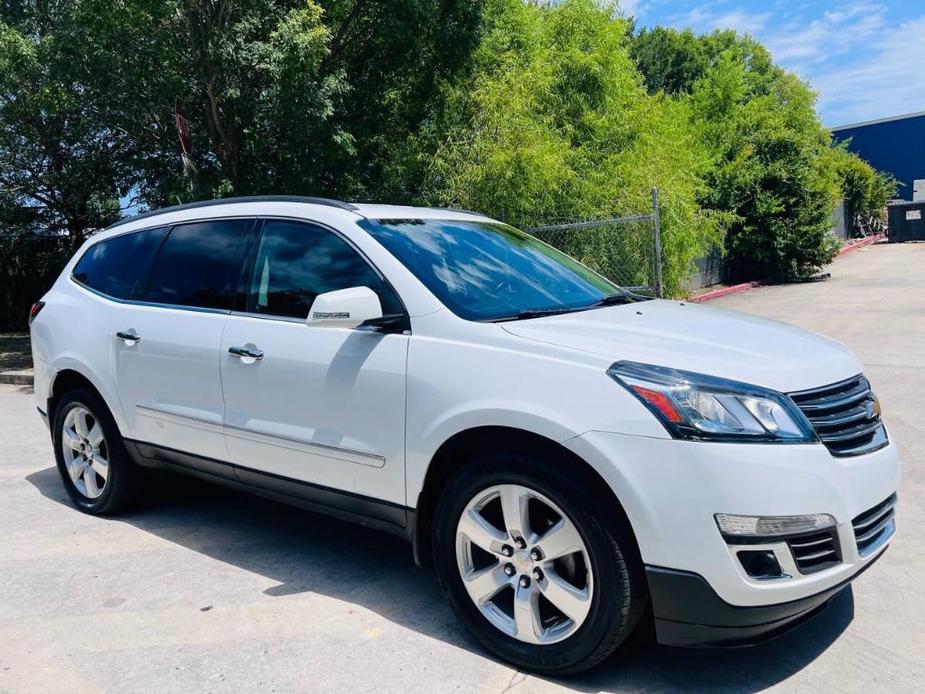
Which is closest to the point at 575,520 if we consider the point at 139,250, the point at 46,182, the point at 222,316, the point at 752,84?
the point at 222,316

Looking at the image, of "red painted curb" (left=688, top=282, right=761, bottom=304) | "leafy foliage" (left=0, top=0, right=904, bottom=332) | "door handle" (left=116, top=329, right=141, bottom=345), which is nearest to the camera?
"door handle" (left=116, top=329, right=141, bottom=345)

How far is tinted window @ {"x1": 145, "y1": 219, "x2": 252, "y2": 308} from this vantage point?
13.8ft

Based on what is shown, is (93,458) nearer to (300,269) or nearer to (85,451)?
(85,451)

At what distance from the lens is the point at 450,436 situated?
3.11 m

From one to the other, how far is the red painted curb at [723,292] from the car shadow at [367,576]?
13.4m

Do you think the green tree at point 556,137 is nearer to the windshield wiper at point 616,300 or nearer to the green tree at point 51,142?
the green tree at point 51,142

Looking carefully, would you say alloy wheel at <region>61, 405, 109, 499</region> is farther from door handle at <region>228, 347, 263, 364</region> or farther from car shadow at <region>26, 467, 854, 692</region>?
door handle at <region>228, 347, 263, 364</region>

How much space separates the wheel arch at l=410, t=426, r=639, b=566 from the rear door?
1274mm

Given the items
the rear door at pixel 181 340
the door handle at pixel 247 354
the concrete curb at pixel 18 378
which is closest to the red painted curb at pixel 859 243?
the concrete curb at pixel 18 378

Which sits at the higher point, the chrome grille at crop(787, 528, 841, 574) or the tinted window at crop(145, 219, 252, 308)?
the tinted window at crop(145, 219, 252, 308)

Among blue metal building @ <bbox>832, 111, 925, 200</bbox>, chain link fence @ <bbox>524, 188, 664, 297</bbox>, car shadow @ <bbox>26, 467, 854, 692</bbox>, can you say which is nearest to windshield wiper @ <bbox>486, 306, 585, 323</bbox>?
car shadow @ <bbox>26, 467, 854, 692</bbox>

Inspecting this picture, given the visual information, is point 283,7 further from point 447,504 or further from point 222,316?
point 447,504

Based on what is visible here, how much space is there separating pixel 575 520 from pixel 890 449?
1297 mm

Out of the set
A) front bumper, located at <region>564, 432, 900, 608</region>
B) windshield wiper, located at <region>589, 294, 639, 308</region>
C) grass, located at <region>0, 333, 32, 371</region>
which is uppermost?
windshield wiper, located at <region>589, 294, 639, 308</region>
